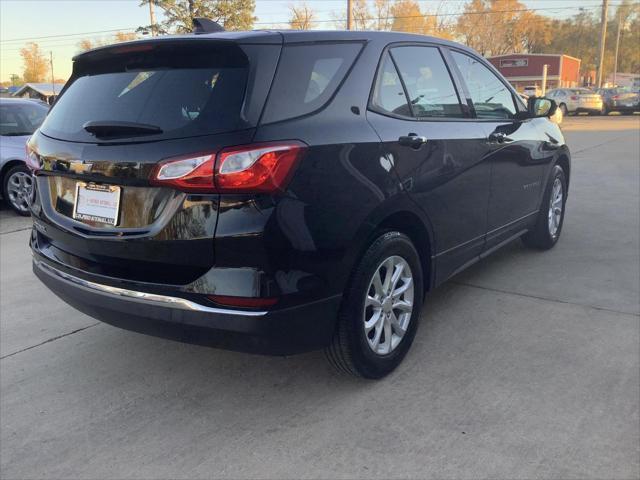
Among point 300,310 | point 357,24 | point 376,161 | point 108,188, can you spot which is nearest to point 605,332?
point 376,161

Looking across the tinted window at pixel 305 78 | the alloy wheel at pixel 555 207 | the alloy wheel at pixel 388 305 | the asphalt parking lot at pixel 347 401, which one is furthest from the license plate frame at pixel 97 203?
the alloy wheel at pixel 555 207

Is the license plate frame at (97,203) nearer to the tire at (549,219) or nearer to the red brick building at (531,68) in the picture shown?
the tire at (549,219)

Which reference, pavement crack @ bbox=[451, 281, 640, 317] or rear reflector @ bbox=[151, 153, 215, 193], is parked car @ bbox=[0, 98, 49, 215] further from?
rear reflector @ bbox=[151, 153, 215, 193]

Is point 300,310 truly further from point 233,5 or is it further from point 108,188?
point 233,5

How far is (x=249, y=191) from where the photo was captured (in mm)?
2338

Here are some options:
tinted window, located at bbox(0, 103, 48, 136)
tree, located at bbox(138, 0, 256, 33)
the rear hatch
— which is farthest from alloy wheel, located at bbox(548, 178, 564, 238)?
tree, located at bbox(138, 0, 256, 33)

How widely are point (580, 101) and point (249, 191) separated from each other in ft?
112

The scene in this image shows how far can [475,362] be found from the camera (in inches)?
131

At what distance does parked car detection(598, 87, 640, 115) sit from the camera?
103 feet

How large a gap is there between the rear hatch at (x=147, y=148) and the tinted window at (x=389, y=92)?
0.65 m

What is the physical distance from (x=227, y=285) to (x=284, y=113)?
0.77 meters

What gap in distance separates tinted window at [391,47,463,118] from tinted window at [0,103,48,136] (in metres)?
6.55

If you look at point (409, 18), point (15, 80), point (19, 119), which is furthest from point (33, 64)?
point (19, 119)

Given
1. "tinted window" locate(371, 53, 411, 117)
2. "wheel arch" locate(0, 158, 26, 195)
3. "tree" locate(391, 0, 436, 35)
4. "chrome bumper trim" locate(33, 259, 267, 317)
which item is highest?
"tree" locate(391, 0, 436, 35)
